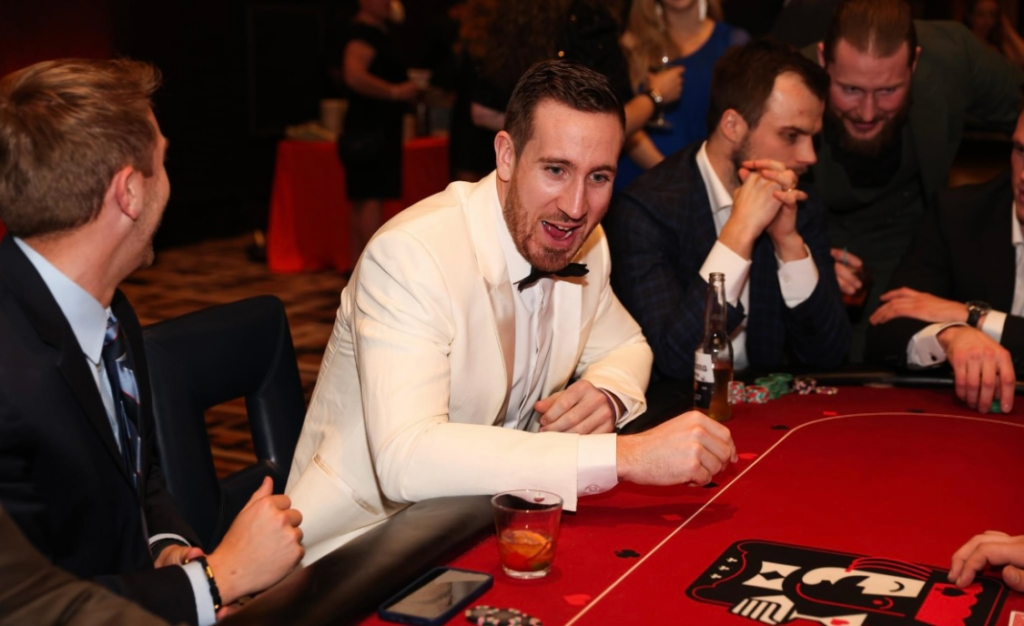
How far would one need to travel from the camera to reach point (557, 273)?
88.8 inches

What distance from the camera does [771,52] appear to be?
2975 millimetres

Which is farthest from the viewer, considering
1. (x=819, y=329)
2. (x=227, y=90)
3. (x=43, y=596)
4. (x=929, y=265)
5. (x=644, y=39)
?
(x=227, y=90)

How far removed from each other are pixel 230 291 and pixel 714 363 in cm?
510

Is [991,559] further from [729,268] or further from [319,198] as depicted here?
[319,198]

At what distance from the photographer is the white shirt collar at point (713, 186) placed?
2965 mm

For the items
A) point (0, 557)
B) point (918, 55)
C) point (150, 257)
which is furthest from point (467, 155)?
point (0, 557)

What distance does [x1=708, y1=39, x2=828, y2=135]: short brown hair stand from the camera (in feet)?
9.60

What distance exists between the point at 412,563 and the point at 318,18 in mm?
9486

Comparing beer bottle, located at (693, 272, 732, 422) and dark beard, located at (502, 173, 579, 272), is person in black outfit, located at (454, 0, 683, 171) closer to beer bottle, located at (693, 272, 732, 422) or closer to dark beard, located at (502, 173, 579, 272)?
beer bottle, located at (693, 272, 732, 422)

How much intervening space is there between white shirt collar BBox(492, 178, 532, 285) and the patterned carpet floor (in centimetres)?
252

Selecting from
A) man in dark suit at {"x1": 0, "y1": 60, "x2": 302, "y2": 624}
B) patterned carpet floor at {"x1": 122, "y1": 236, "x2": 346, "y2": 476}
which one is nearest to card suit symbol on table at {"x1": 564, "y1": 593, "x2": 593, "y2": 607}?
man in dark suit at {"x1": 0, "y1": 60, "x2": 302, "y2": 624}

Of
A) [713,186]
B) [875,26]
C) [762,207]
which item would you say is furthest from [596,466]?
[875,26]

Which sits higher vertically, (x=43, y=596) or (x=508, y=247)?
(x=508, y=247)

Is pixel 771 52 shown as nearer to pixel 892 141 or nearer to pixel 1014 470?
pixel 892 141
